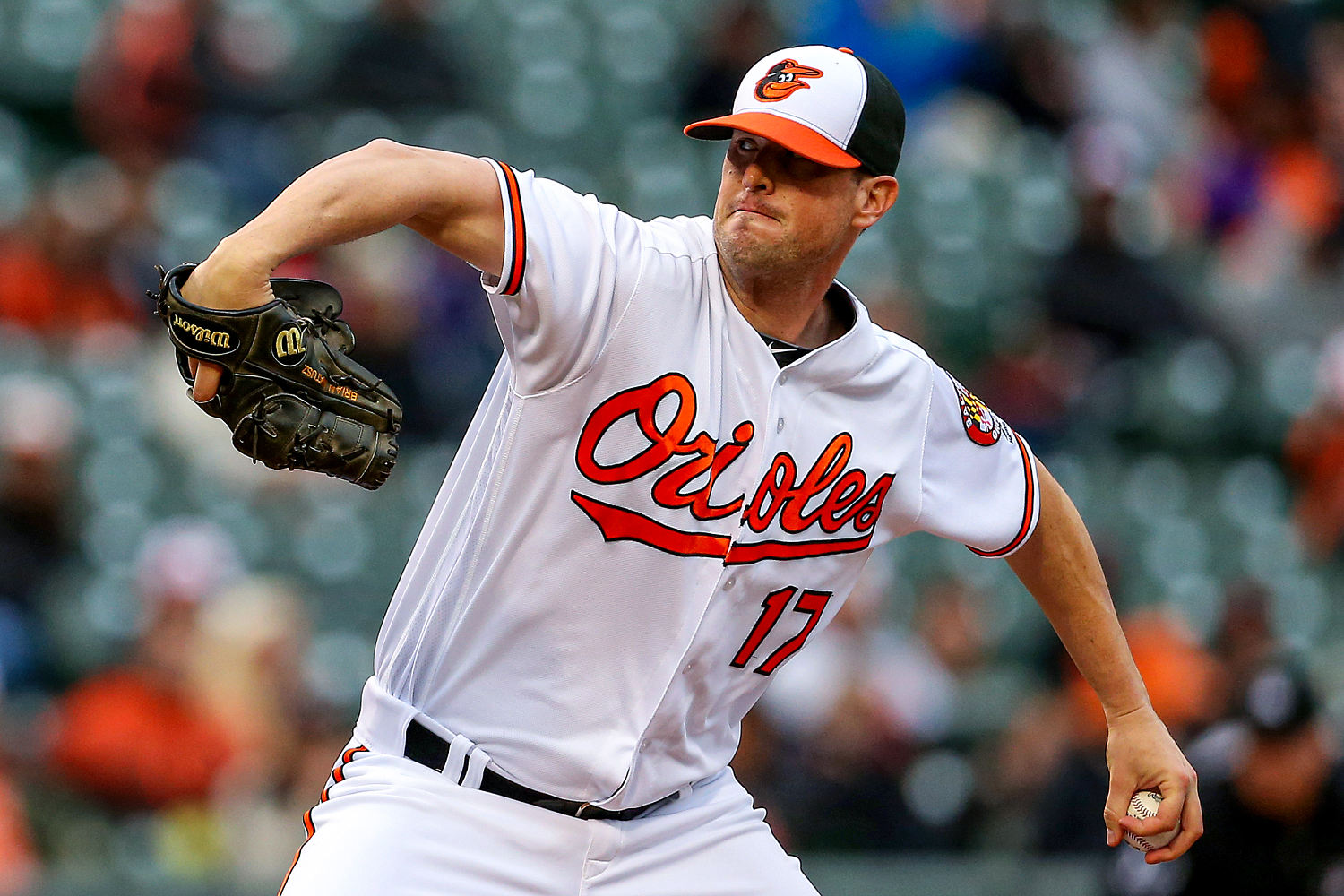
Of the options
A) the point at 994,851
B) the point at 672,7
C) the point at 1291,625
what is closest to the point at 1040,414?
the point at 1291,625

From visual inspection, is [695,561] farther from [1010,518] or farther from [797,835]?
[797,835]

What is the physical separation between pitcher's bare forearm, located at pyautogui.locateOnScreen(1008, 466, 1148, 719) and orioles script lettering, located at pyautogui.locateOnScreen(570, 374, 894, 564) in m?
0.42

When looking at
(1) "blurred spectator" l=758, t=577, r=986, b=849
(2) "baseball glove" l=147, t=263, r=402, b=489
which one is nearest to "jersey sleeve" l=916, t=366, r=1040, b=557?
(2) "baseball glove" l=147, t=263, r=402, b=489

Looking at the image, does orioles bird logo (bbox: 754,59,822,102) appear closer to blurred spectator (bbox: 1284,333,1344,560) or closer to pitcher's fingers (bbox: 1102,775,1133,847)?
pitcher's fingers (bbox: 1102,775,1133,847)

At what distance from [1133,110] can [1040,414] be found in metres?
2.91

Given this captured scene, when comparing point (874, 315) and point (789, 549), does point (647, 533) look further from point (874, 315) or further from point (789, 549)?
point (874, 315)

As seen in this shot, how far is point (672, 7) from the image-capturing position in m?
9.91

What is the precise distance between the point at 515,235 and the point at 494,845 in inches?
45.6

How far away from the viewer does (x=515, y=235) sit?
113 inches

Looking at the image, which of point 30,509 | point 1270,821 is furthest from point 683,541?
point 30,509

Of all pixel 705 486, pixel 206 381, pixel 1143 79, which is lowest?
pixel 705 486

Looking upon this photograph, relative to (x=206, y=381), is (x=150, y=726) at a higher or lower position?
lower

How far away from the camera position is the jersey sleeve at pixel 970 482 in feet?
12.2

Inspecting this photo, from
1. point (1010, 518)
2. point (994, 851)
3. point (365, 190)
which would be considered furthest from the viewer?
point (994, 851)
